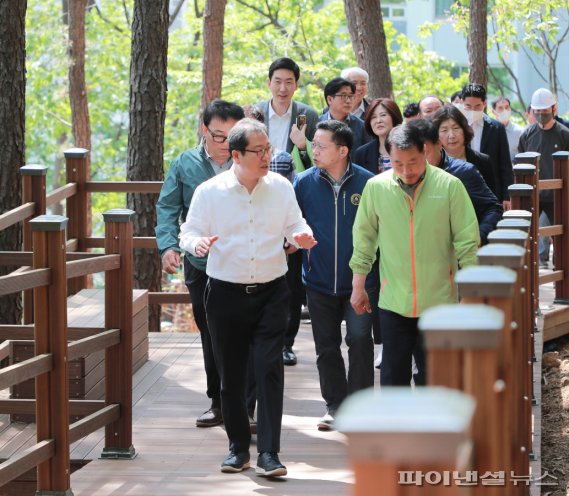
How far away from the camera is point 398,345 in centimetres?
655

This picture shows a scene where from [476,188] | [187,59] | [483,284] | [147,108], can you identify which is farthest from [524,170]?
[187,59]

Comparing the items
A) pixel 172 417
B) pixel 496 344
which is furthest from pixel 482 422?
pixel 172 417

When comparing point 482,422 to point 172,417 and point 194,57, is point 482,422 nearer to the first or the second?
point 172,417

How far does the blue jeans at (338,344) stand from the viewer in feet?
24.3

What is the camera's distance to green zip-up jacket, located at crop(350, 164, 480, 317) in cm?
638

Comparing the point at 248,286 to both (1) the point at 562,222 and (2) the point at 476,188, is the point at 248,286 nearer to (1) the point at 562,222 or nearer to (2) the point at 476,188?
(2) the point at 476,188

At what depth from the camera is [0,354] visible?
280 inches

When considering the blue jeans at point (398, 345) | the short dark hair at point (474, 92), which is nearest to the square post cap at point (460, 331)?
the blue jeans at point (398, 345)

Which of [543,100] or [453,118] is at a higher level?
[543,100]

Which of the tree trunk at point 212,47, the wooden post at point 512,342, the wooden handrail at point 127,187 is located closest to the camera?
the wooden post at point 512,342

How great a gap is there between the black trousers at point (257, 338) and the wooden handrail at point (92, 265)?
1.89 feet

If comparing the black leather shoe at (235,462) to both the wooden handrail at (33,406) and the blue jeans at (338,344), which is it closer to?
the wooden handrail at (33,406)

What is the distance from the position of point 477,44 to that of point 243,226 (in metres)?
13.3

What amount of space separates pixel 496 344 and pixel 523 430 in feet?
9.75
